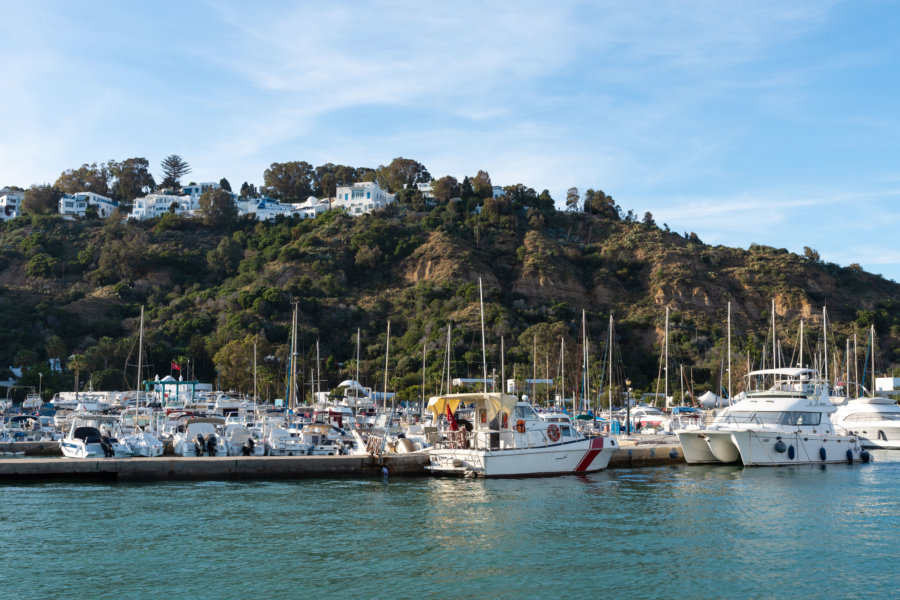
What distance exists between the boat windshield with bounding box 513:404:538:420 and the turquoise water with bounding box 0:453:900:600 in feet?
8.92

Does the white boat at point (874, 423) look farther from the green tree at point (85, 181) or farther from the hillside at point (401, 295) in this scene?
the green tree at point (85, 181)

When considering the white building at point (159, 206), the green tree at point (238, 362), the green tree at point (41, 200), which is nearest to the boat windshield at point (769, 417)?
the green tree at point (238, 362)

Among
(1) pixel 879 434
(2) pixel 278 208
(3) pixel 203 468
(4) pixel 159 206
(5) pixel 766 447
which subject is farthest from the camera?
(2) pixel 278 208

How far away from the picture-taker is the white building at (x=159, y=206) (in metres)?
152

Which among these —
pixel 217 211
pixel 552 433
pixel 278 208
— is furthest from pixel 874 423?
pixel 278 208

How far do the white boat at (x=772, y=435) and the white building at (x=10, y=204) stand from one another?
149 meters

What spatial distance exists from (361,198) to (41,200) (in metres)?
63.0

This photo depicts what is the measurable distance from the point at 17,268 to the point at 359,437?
10211 centimetres

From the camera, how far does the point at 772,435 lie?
125 ft

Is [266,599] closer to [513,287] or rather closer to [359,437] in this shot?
[359,437]

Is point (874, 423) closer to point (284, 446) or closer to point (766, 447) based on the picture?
point (766, 447)

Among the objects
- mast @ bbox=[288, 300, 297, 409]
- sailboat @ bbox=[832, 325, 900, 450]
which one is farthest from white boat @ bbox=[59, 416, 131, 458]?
sailboat @ bbox=[832, 325, 900, 450]

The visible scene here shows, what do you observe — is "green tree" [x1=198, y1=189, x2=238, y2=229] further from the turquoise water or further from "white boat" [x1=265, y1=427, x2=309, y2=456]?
the turquoise water

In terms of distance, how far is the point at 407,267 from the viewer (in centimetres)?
12200
